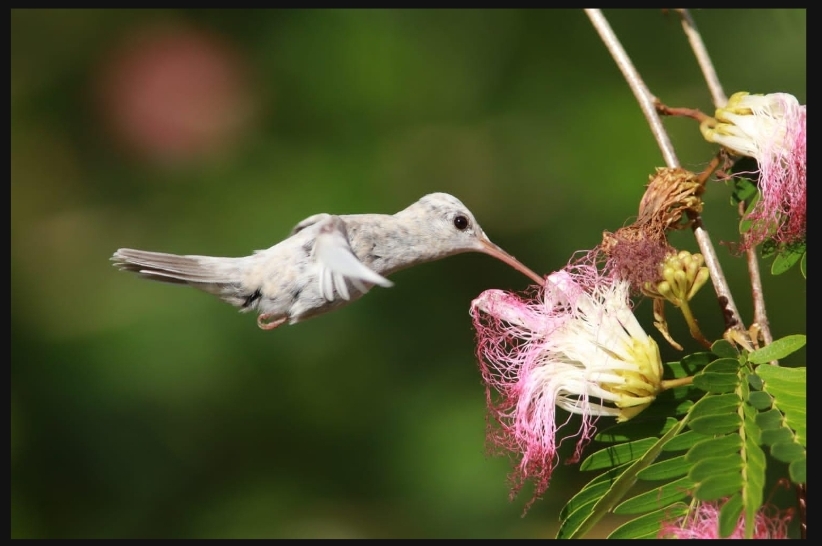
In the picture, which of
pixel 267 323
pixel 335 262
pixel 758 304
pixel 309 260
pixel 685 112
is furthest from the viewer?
pixel 267 323

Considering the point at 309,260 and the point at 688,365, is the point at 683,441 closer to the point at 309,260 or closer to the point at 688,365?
the point at 688,365

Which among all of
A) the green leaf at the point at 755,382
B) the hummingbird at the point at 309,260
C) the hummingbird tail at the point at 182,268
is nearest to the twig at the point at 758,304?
the green leaf at the point at 755,382

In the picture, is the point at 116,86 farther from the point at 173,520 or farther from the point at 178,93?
the point at 173,520

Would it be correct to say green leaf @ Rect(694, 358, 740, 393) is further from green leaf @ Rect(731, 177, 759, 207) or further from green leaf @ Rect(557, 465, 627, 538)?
green leaf @ Rect(731, 177, 759, 207)

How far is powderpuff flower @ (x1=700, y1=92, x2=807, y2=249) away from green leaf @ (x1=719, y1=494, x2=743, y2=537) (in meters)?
0.81

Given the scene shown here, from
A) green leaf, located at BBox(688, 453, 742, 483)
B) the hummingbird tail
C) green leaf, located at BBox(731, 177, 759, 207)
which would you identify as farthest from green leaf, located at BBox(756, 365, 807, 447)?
the hummingbird tail

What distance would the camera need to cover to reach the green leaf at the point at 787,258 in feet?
7.14

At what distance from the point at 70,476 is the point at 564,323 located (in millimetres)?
2959

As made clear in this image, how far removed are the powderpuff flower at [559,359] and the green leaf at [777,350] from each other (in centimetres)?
21

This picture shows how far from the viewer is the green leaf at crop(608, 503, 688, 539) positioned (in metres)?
1.99

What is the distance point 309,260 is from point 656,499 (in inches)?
47.3

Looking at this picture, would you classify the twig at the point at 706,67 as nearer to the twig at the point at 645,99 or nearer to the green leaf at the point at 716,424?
the twig at the point at 645,99

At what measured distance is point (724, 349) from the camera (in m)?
1.91

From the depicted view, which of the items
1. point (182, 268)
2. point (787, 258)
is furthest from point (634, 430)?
point (182, 268)
